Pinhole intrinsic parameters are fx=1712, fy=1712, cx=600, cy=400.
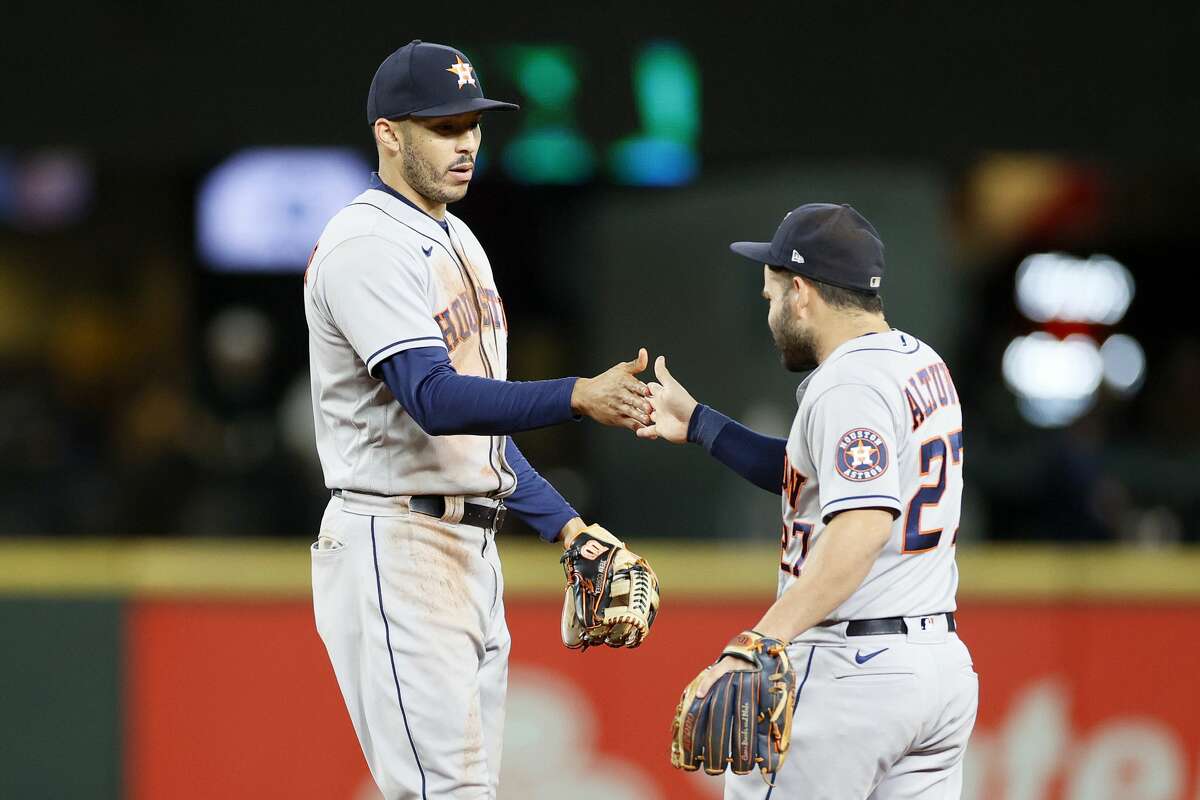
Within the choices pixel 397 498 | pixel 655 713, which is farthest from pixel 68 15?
pixel 397 498

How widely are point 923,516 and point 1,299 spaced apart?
8.29 m

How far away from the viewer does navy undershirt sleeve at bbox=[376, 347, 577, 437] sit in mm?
2936

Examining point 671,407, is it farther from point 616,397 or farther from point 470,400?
point 470,400

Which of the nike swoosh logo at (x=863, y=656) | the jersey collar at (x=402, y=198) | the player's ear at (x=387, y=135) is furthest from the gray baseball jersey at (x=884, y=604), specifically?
the player's ear at (x=387, y=135)

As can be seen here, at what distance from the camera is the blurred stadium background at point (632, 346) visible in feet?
18.3

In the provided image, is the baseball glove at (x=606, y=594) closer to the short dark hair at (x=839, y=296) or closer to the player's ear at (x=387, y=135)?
the short dark hair at (x=839, y=296)

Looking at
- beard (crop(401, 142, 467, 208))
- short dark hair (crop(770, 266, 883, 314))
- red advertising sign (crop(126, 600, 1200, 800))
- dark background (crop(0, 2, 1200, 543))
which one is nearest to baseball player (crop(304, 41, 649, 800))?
beard (crop(401, 142, 467, 208))

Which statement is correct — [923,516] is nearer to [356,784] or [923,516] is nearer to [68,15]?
[356,784]

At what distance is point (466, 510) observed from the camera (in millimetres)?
3246

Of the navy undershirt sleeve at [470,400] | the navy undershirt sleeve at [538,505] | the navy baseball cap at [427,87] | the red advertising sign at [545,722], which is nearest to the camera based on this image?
the navy undershirt sleeve at [470,400]

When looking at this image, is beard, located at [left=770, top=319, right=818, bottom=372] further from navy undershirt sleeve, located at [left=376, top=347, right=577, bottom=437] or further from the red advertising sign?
the red advertising sign

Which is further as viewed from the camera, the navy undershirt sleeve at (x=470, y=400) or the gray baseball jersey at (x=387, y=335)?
the gray baseball jersey at (x=387, y=335)

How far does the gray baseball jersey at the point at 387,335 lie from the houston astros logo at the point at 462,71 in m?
0.26

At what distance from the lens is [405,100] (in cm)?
316
